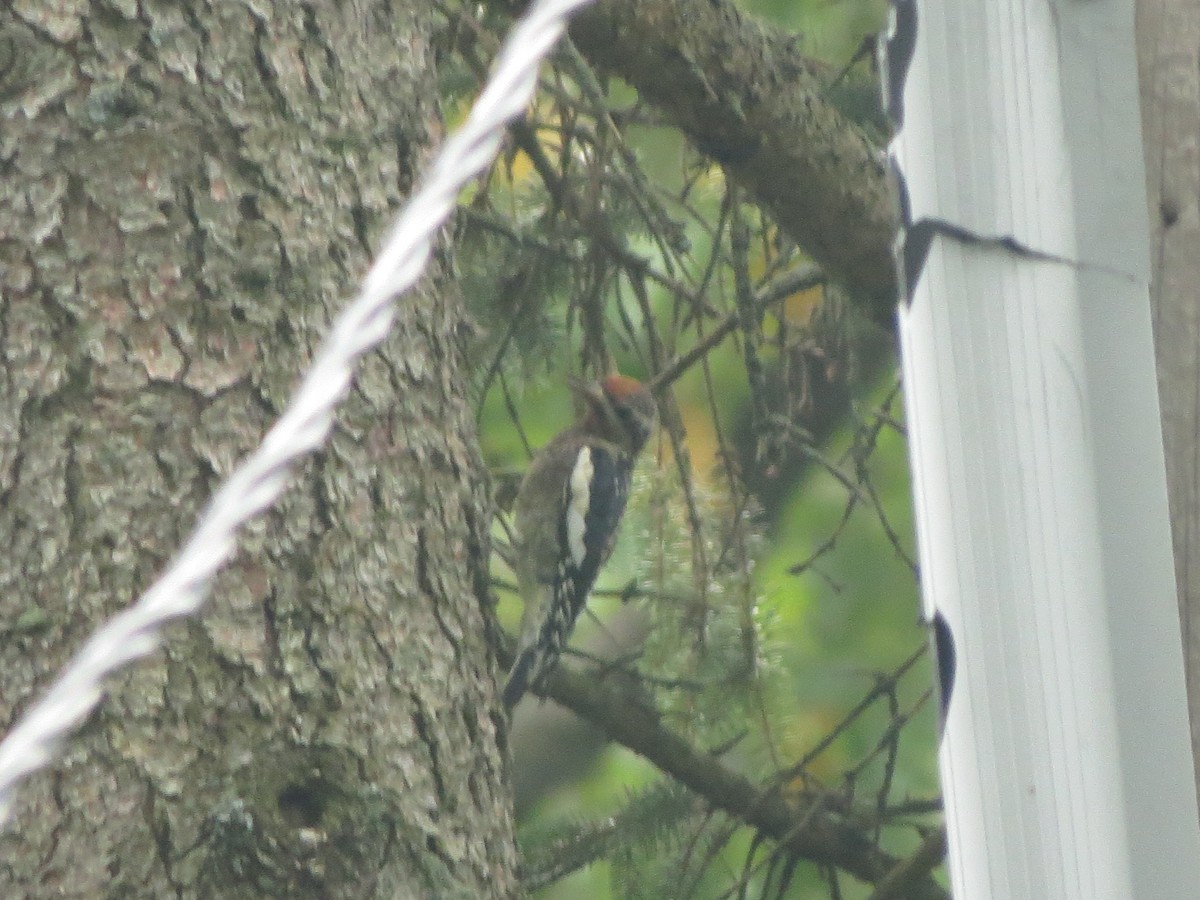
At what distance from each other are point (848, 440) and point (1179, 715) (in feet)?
11.2

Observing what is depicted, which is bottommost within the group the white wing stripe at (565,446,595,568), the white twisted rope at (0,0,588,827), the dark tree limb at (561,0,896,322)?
the white twisted rope at (0,0,588,827)

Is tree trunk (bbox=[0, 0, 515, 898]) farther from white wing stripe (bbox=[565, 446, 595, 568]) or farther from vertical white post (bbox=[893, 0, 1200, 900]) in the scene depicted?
white wing stripe (bbox=[565, 446, 595, 568])

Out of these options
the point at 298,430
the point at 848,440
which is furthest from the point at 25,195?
the point at 848,440

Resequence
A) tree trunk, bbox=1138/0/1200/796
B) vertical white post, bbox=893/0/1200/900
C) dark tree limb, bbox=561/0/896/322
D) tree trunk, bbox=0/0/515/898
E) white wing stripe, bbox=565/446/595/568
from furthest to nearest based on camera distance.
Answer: white wing stripe, bbox=565/446/595/568
dark tree limb, bbox=561/0/896/322
tree trunk, bbox=0/0/515/898
tree trunk, bbox=1138/0/1200/796
vertical white post, bbox=893/0/1200/900

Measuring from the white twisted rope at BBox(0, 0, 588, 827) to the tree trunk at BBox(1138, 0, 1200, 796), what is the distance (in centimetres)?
69

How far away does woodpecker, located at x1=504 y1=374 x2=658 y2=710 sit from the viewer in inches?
164

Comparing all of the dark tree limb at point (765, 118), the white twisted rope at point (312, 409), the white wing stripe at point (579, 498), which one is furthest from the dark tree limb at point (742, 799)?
the white twisted rope at point (312, 409)

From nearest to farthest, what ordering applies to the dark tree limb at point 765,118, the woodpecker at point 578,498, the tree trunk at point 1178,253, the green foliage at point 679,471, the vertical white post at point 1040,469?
the vertical white post at point 1040,469
the tree trunk at point 1178,253
the dark tree limb at point 765,118
the green foliage at point 679,471
the woodpecker at point 578,498

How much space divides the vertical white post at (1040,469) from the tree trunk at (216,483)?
93 cm

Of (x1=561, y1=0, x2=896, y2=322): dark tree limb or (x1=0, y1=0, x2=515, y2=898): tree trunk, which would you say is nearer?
(x1=0, y1=0, x2=515, y2=898): tree trunk

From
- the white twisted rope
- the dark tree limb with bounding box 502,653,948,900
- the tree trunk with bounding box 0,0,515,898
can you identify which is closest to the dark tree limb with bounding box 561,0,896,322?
the tree trunk with bounding box 0,0,515,898

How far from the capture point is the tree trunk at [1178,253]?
137 cm

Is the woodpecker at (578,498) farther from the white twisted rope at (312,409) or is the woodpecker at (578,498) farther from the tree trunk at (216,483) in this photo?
the white twisted rope at (312,409)

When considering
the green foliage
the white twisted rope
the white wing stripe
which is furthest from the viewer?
the white wing stripe
